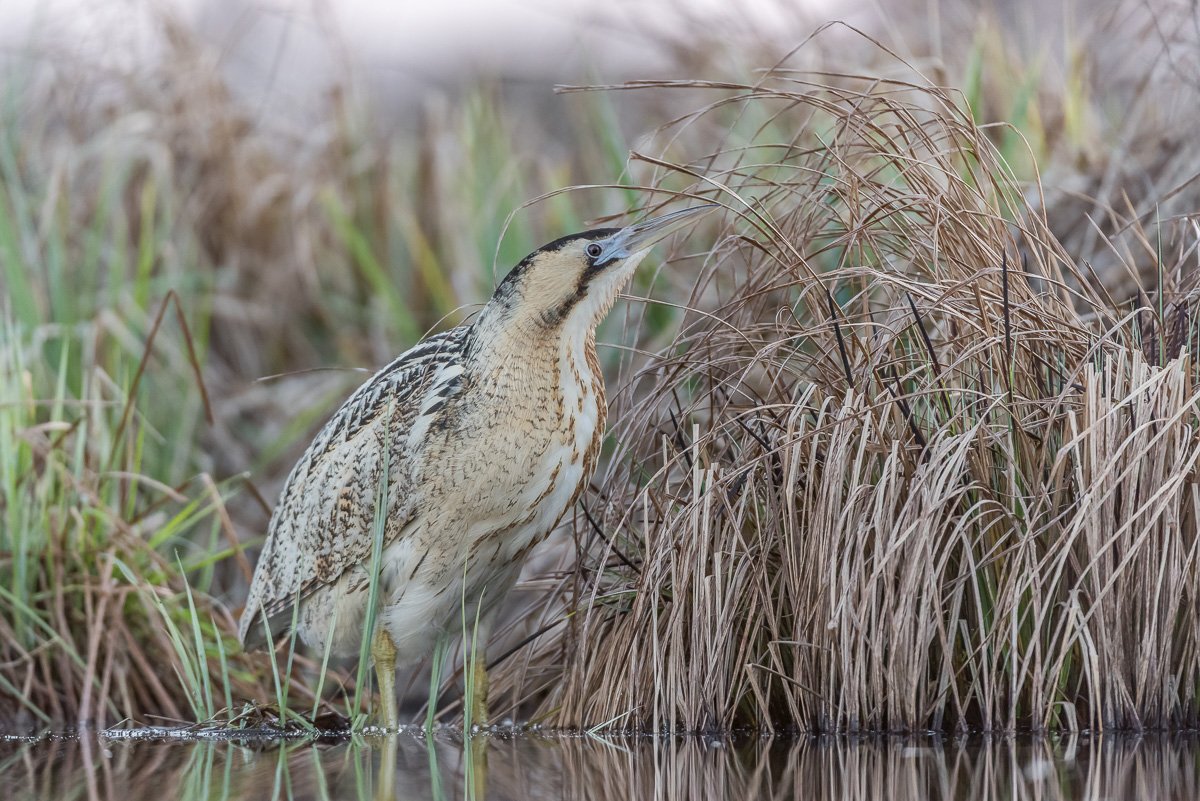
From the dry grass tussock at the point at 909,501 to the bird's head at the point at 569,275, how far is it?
232 mm

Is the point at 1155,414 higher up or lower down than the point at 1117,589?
higher up

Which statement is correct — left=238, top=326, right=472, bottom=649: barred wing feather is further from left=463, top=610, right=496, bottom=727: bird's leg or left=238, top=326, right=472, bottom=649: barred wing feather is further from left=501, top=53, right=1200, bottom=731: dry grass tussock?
left=501, top=53, right=1200, bottom=731: dry grass tussock

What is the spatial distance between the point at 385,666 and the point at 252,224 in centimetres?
340

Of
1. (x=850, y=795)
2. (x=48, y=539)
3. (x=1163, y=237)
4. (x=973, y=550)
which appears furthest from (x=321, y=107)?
(x=850, y=795)

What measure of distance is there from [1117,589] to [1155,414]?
38 centimetres

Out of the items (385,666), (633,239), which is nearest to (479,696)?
(385,666)

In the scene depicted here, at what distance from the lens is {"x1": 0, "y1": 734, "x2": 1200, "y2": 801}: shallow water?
2918 mm

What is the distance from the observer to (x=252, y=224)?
6.99m

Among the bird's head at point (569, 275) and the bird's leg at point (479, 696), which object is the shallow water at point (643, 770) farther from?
the bird's head at point (569, 275)

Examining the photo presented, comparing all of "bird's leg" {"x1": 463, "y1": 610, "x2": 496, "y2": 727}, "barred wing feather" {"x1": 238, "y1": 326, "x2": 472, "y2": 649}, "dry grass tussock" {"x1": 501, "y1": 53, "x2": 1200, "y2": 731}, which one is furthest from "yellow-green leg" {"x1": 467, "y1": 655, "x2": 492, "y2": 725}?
"barred wing feather" {"x1": 238, "y1": 326, "x2": 472, "y2": 649}

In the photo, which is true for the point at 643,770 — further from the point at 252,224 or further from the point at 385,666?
the point at 252,224

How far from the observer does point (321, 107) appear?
7902 mm

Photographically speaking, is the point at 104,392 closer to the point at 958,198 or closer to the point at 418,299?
the point at 418,299

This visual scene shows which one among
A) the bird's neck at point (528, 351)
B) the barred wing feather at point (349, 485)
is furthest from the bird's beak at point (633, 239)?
the barred wing feather at point (349, 485)
